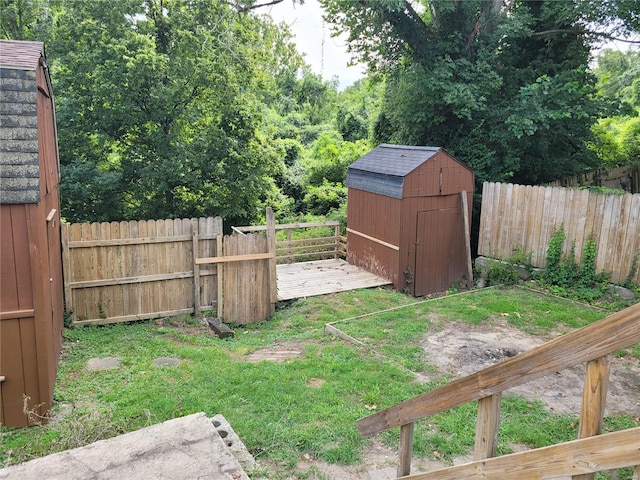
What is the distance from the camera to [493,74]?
1353 cm

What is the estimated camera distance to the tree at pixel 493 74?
1287 cm

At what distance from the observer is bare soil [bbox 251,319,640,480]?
4.27 metres

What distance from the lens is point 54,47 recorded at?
42.7 ft

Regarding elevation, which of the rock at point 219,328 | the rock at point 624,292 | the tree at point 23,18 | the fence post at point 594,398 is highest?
the tree at point 23,18

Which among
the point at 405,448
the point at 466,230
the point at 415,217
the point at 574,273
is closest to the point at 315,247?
the point at 415,217

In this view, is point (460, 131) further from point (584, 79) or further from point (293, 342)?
point (293, 342)

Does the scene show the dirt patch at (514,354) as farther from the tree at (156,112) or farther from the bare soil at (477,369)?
the tree at (156,112)

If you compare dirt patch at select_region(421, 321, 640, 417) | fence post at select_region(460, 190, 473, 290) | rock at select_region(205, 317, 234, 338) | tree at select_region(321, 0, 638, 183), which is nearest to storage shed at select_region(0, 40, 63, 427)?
rock at select_region(205, 317, 234, 338)

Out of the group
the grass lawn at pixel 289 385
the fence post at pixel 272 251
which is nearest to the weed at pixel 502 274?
the grass lawn at pixel 289 385

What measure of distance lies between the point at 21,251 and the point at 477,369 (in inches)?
216

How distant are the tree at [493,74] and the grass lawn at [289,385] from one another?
20.1 feet

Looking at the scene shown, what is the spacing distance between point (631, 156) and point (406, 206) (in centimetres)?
1076

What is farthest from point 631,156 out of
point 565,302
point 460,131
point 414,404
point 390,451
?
point 414,404

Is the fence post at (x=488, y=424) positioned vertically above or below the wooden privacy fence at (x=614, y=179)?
below
